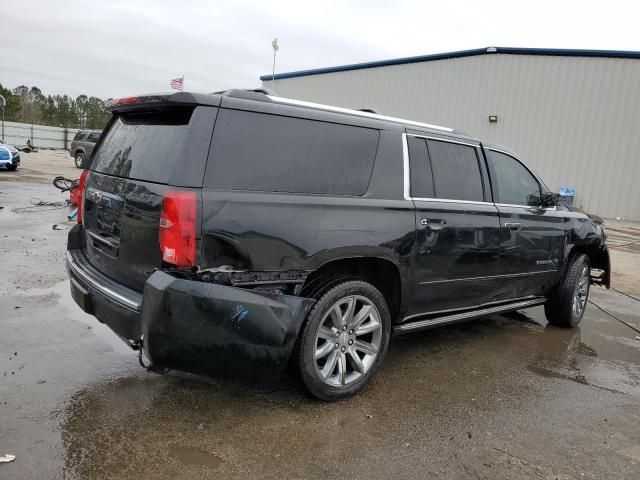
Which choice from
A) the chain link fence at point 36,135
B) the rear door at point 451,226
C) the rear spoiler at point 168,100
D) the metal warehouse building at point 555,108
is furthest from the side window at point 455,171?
the chain link fence at point 36,135

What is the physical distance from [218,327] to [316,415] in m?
0.91

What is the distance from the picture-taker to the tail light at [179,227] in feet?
8.76

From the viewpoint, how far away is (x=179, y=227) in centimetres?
268

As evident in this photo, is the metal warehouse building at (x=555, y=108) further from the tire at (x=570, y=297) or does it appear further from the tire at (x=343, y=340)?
the tire at (x=343, y=340)

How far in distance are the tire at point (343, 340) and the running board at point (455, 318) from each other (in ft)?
0.75

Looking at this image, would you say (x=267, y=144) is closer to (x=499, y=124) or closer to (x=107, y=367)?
(x=107, y=367)

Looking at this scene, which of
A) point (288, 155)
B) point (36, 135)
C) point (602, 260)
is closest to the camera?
point (288, 155)

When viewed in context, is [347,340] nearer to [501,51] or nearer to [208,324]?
[208,324]

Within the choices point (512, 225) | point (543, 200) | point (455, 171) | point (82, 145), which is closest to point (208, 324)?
point (455, 171)

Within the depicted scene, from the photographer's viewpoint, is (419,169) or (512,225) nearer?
(419,169)

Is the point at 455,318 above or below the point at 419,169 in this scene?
below

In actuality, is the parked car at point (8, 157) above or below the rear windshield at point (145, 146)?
below

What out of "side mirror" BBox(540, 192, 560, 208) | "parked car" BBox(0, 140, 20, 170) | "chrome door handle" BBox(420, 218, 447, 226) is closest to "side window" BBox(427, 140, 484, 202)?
"chrome door handle" BBox(420, 218, 447, 226)

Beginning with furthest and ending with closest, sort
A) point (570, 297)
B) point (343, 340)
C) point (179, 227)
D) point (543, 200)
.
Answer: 1. point (570, 297)
2. point (543, 200)
3. point (343, 340)
4. point (179, 227)
